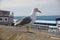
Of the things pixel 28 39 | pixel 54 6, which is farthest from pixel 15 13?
pixel 28 39

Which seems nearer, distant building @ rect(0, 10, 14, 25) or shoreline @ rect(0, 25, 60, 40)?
shoreline @ rect(0, 25, 60, 40)

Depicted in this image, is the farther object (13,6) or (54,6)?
(13,6)

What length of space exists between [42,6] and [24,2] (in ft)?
1.46

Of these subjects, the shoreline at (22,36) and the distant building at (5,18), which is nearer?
the shoreline at (22,36)

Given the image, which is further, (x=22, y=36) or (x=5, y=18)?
(x=5, y=18)

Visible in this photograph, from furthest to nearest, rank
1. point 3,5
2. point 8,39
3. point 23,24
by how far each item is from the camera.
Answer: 1. point 3,5
2. point 23,24
3. point 8,39

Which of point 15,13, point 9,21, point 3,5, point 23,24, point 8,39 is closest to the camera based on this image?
point 8,39

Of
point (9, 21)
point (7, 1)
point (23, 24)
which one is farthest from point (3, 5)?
point (23, 24)

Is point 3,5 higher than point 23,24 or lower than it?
higher

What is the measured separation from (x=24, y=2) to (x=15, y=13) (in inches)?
14.8

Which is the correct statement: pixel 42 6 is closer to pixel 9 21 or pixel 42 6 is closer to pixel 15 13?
pixel 15 13

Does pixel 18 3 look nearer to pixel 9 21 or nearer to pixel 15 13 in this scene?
pixel 15 13

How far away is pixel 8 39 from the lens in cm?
122

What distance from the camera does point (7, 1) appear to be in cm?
374
